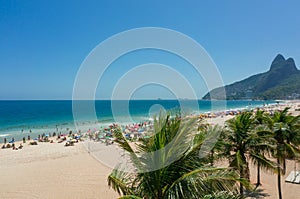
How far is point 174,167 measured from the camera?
4129mm

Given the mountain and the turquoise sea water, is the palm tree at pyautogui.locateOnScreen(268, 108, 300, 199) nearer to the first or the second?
the turquoise sea water

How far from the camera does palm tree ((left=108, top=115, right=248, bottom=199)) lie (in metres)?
3.78

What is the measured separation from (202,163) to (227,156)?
4766 mm

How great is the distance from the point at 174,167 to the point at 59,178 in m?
11.9

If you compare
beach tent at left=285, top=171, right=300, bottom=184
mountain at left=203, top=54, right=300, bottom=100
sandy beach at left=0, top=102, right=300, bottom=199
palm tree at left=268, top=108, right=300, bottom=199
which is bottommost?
beach tent at left=285, top=171, right=300, bottom=184

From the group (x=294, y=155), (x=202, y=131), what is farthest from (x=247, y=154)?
(x=202, y=131)

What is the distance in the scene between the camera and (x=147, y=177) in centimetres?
415

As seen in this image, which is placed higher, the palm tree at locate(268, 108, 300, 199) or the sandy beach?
the palm tree at locate(268, 108, 300, 199)

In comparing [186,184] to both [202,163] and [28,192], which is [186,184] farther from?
[28,192]

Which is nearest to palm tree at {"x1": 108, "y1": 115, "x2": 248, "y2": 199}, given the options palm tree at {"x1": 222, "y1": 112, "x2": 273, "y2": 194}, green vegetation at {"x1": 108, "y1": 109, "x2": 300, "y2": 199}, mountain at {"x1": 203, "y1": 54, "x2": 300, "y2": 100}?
green vegetation at {"x1": 108, "y1": 109, "x2": 300, "y2": 199}

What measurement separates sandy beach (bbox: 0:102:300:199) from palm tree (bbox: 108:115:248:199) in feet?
26.0

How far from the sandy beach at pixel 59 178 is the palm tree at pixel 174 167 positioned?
793 centimetres

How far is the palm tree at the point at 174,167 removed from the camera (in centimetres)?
378

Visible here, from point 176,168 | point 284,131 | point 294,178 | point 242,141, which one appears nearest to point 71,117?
point 294,178
